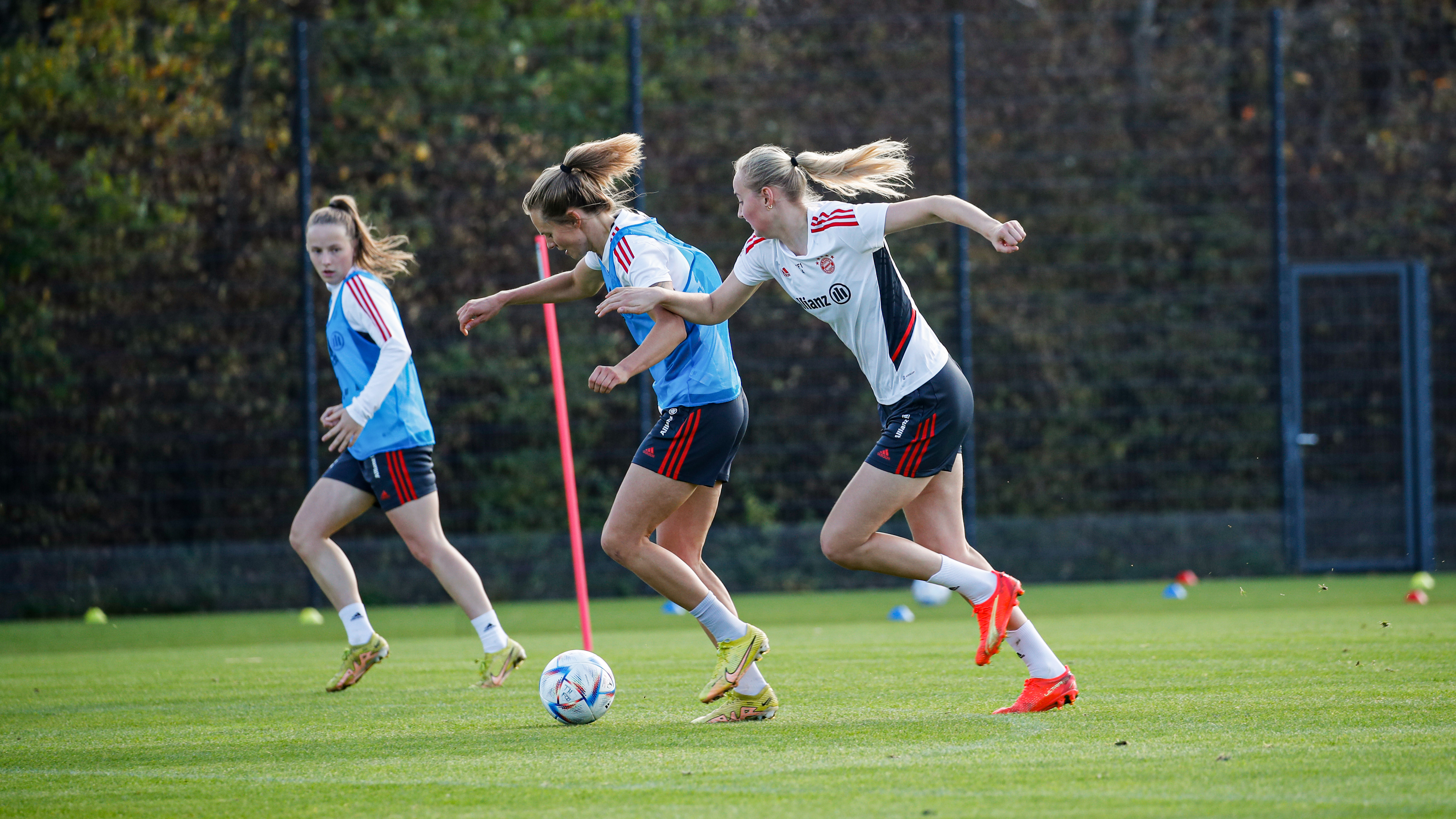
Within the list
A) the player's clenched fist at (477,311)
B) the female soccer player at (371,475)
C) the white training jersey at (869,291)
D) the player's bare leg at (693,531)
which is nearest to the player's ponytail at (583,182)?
the player's clenched fist at (477,311)

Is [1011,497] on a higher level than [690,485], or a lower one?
lower

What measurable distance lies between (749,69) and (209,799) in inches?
359

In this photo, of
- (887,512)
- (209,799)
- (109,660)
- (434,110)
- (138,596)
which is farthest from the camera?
(434,110)

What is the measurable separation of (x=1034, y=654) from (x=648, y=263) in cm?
177

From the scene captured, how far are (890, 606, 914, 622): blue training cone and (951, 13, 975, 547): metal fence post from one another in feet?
6.42

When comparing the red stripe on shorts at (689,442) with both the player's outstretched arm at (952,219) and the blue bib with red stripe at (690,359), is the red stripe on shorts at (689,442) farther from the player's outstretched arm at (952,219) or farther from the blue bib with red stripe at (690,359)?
the player's outstretched arm at (952,219)

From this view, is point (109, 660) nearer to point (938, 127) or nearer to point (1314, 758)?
point (1314, 758)

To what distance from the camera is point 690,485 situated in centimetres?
493

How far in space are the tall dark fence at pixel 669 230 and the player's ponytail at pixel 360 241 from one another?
14.2ft

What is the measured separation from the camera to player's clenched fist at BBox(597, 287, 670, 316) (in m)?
4.70

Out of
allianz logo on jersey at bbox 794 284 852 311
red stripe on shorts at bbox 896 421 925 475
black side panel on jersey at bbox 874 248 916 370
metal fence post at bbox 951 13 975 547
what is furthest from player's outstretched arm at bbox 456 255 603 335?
metal fence post at bbox 951 13 975 547

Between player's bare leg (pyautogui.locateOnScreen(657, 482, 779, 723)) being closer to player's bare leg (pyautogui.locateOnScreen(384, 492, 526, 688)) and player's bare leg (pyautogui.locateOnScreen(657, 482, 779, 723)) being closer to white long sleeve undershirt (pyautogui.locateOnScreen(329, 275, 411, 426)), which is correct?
player's bare leg (pyautogui.locateOnScreen(384, 492, 526, 688))

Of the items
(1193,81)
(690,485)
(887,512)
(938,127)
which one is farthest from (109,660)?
(1193,81)

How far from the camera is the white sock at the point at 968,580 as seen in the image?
4.64 meters
